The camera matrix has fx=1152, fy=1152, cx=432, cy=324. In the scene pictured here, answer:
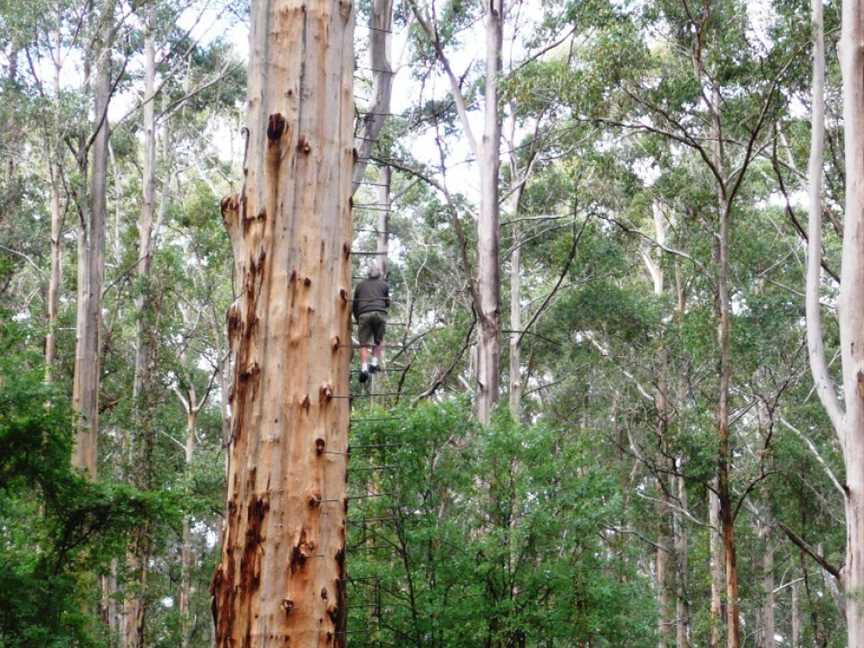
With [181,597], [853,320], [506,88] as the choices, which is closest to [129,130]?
[181,597]

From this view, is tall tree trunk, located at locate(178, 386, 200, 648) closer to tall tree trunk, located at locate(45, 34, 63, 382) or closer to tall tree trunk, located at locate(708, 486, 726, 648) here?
tall tree trunk, located at locate(45, 34, 63, 382)

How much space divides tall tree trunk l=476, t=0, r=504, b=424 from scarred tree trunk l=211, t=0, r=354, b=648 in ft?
33.1

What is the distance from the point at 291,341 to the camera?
4250mm

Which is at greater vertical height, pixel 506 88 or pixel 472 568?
pixel 506 88

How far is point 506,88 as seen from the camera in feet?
50.0

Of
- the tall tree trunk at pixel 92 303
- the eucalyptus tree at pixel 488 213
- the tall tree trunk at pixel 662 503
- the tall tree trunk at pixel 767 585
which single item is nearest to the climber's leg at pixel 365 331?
the eucalyptus tree at pixel 488 213

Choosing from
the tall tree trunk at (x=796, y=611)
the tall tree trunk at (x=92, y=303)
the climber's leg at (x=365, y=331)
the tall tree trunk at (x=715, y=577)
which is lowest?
the tall tree trunk at (x=796, y=611)

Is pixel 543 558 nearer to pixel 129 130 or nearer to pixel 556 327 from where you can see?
pixel 556 327

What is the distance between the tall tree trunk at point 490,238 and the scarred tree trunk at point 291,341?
33.1ft

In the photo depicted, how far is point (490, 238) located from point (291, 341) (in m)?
11.3

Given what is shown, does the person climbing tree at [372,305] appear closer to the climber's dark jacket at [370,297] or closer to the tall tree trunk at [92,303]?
the climber's dark jacket at [370,297]

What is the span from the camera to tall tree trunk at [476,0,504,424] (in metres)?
14.8

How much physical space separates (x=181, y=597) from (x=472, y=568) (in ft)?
49.0

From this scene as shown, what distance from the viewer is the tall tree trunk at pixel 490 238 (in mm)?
14812
